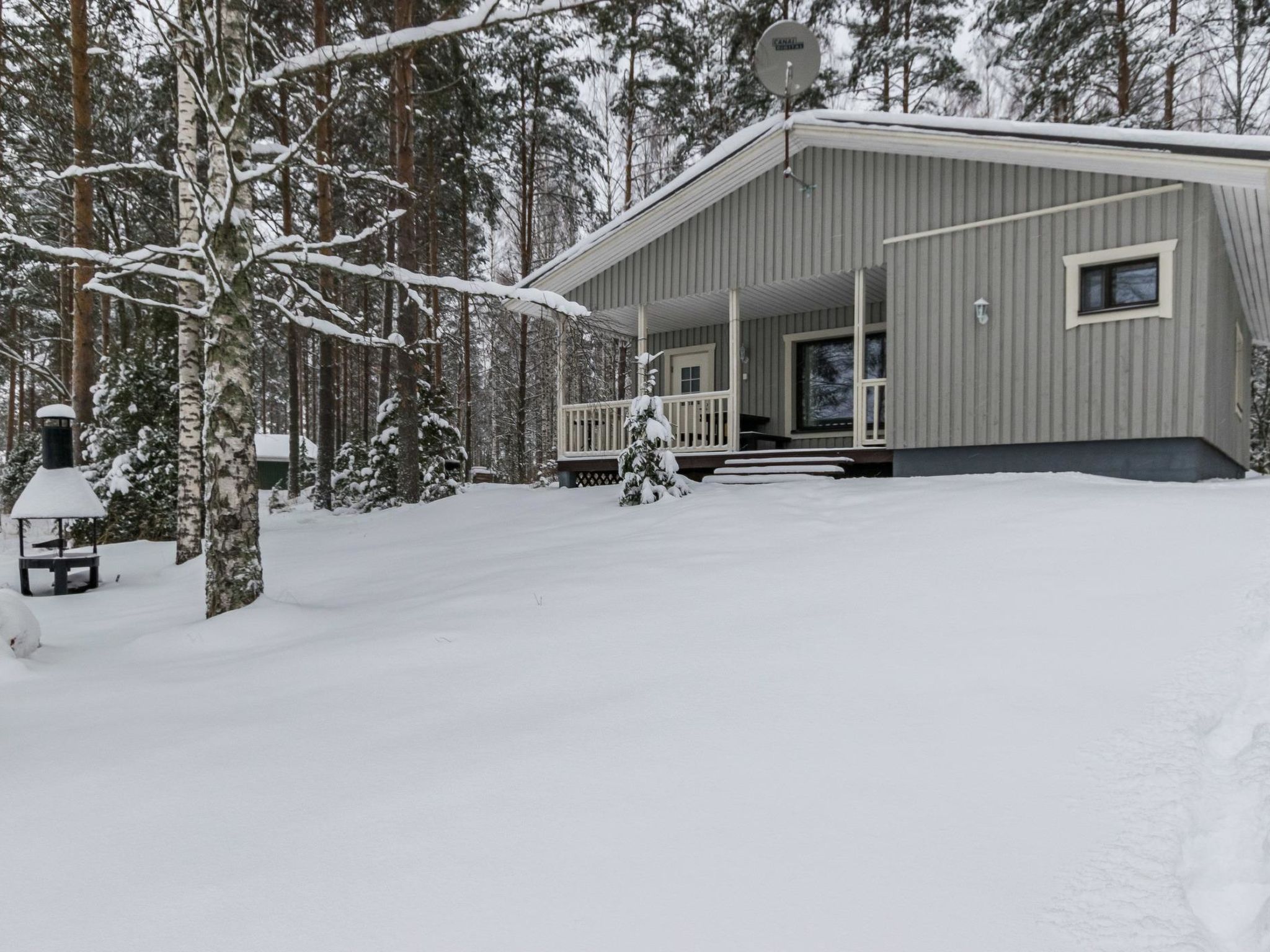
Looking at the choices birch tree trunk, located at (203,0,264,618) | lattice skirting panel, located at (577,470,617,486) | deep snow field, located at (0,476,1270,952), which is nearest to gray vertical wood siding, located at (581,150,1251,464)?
lattice skirting panel, located at (577,470,617,486)

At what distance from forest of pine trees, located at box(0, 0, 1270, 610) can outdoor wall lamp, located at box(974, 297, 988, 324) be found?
14.7ft

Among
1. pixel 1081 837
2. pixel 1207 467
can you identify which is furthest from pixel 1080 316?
pixel 1081 837

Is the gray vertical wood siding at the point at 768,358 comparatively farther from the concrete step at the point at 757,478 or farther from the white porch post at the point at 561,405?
the white porch post at the point at 561,405

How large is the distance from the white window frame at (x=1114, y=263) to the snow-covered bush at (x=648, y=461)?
13.9ft

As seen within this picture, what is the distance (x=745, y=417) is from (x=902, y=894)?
9.38 m

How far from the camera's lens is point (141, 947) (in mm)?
1518

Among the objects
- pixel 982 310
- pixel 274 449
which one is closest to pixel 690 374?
pixel 982 310

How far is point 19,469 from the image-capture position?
55.8 feet

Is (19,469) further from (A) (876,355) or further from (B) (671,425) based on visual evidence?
(A) (876,355)

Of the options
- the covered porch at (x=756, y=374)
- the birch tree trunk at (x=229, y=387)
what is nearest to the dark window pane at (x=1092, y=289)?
the covered porch at (x=756, y=374)

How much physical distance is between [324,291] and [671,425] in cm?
555

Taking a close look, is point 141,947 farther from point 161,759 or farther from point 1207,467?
point 1207,467

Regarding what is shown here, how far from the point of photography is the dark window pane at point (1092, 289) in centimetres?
735

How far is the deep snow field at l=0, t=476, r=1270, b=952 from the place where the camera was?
1558mm
